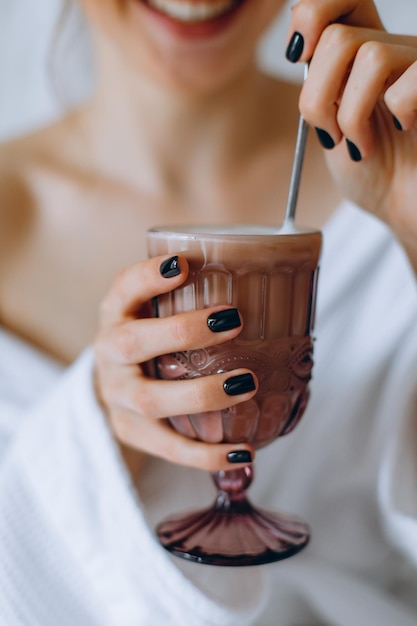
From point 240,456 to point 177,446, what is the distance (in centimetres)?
7

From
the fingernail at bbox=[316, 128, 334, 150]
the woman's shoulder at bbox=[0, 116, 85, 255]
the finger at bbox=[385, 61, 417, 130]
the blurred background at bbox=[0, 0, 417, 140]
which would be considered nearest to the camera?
the finger at bbox=[385, 61, 417, 130]

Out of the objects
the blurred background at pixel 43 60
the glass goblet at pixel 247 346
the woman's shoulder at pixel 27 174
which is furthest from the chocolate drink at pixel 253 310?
the blurred background at pixel 43 60

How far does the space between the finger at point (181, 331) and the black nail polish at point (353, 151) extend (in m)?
0.21

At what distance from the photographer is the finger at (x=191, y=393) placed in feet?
2.19

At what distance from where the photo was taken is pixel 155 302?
0.73 metres

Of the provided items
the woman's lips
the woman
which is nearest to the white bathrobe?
the woman

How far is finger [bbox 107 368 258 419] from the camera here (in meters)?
0.67

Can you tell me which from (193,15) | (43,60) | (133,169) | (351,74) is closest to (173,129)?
(133,169)

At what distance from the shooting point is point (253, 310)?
2.21 feet

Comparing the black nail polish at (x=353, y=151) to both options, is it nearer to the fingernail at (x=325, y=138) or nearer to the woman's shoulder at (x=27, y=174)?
the fingernail at (x=325, y=138)

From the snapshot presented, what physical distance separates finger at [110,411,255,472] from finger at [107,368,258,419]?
0.04 m

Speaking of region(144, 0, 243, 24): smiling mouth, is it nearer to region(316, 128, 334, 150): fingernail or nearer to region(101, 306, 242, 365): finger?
region(316, 128, 334, 150): fingernail

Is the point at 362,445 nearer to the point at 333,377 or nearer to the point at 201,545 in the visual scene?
the point at 333,377

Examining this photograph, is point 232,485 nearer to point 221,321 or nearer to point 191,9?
point 221,321
